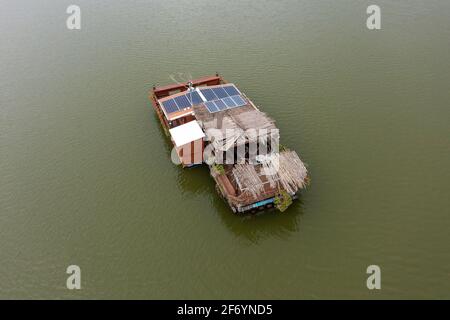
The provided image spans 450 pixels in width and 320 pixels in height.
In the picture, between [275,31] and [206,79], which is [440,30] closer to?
[275,31]

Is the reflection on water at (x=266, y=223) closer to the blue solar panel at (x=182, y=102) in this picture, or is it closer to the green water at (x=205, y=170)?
the green water at (x=205, y=170)
